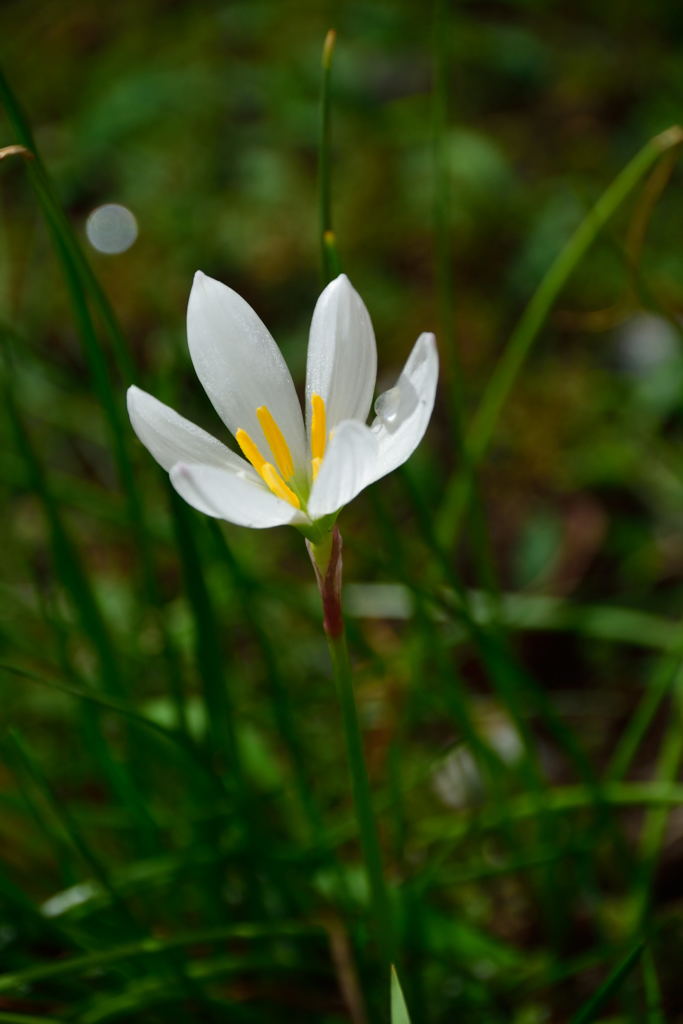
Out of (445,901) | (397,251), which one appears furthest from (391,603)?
(397,251)

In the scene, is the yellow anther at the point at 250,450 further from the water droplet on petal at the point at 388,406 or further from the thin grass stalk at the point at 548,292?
the thin grass stalk at the point at 548,292

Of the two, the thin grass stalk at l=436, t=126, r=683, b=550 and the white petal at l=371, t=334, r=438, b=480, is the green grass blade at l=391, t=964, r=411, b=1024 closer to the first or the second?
the white petal at l=371, t=334, r=438, b=480

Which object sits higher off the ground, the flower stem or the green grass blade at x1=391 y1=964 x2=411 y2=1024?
the flower stem

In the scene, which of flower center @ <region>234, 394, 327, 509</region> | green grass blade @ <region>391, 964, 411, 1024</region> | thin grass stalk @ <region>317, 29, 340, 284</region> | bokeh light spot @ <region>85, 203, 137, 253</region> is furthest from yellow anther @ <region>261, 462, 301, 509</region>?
bokeh light spot @ <region>85, 203, 137, 253</region>

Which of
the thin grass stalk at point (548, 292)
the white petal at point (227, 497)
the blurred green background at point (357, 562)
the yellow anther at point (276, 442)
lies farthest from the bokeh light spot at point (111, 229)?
the white petal at point (227, 497)

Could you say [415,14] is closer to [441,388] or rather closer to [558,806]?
[441,388]

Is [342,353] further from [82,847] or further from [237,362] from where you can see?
[82,847]

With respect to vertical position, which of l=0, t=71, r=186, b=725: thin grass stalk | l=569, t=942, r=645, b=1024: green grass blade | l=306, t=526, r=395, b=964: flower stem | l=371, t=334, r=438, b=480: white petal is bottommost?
l=569, t=942, r=645, b=1024: green grass blade
